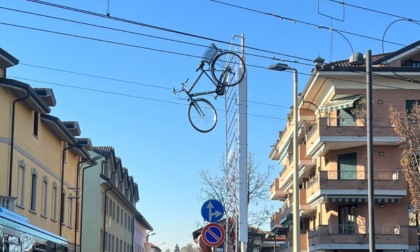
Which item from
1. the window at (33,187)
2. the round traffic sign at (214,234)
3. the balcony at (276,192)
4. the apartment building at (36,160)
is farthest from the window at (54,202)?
the balcony at (276,192)

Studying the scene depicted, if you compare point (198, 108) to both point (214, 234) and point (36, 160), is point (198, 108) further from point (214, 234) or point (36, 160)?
point (36, 160)

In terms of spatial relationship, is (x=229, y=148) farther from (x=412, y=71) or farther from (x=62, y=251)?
(x=412, y=71)

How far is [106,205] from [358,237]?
24404 mm

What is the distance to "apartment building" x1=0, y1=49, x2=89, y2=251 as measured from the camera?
26.0 metres

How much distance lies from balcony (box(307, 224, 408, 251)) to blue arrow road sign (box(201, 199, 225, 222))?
2343cm

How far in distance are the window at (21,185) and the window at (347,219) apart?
18.0 m

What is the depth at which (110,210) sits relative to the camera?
57500 mm

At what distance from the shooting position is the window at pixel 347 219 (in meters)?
37.7

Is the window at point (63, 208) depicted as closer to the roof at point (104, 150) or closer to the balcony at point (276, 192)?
the roof at point (104, 150)

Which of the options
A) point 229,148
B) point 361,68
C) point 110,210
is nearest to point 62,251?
point 229,148

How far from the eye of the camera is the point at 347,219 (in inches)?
1540

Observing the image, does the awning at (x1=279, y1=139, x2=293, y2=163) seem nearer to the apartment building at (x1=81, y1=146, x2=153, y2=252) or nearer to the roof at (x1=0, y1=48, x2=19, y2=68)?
the apartment building at (x1=81, y1=146, x2=153, y2=252)

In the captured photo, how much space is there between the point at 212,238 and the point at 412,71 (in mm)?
27019

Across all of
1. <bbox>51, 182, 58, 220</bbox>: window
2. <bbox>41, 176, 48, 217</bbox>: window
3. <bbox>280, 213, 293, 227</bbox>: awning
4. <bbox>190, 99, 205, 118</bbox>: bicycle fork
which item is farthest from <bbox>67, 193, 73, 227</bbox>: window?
<bbox>190, 99, 205, 118</bbox>: bicycle fork
